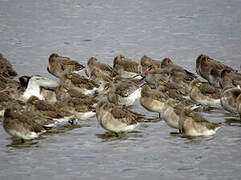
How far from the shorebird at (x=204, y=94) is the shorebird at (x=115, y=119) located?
8.29 ft

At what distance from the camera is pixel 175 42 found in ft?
68.9

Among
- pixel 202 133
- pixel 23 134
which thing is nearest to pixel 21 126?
pixel 23 134

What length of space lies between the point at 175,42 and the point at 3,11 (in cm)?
738

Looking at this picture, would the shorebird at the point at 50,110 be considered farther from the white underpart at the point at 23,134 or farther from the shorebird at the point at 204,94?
the shorebird at the point at 204,94

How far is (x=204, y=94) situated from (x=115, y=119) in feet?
10.0

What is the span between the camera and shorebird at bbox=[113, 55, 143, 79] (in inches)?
719

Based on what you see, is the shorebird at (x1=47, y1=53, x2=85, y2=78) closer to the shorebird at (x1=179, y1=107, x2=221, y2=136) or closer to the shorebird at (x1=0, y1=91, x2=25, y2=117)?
the shorebird at (x1=0, y1=91, x2=25, y2=117)

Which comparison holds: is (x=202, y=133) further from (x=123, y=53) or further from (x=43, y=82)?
(x=123, y=53)

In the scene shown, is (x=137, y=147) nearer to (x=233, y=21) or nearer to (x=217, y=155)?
(x=217, y=155)

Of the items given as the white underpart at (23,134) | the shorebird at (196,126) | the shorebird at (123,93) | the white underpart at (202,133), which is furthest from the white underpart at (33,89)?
the white underpart at (202,133)

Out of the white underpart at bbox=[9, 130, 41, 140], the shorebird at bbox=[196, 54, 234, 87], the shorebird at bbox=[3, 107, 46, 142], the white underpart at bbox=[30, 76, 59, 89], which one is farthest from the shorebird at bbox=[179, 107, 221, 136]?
the shorebird at bbox=[196, 54, 234, 87]

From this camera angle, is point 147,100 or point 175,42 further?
point 175,42

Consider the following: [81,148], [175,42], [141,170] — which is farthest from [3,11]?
[141,170]

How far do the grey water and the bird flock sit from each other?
28cm
